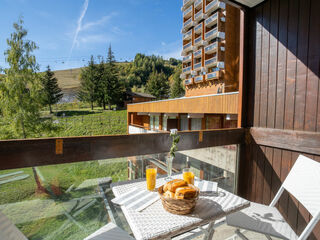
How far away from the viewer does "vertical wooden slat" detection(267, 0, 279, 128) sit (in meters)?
1.90

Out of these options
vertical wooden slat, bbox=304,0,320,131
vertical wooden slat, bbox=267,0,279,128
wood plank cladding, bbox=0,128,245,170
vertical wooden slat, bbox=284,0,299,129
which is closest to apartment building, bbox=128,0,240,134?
vertical wooden slat, bbox=267,0,279,128

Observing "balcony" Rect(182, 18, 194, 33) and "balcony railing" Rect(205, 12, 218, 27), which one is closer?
"balcony railing" Rect(205, 12, 218, 27)

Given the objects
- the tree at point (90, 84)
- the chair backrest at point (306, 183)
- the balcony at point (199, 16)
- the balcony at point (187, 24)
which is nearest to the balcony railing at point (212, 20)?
the balcony at point (199, 16)

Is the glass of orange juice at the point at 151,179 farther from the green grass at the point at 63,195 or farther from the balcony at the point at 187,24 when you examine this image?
the balcony at the point at 187,24

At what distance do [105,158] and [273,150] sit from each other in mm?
1669

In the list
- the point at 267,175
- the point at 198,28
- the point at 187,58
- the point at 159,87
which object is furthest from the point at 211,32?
the point at 159,87

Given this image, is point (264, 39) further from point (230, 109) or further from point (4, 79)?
point (4, 79)

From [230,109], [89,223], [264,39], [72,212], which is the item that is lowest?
[89,223]

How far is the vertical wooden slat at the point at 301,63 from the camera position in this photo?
165cm

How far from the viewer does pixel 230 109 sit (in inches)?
227

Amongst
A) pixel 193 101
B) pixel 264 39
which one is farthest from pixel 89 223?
pixel 193 101

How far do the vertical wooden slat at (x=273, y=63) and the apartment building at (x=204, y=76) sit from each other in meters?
3.82

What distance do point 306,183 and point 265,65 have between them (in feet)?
4.25

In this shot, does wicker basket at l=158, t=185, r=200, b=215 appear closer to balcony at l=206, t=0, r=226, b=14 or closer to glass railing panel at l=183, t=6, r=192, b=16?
balcony at l=206, t=0, r=226, b=14
